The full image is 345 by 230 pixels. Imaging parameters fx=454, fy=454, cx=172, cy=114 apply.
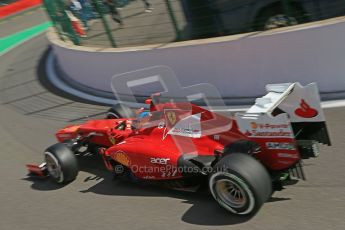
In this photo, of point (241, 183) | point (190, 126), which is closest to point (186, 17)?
point (190, 126)

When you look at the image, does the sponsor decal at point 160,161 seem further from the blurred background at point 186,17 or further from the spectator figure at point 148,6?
the spectator figure at point 148,6

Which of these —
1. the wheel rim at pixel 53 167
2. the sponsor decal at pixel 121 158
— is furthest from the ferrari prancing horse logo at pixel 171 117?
the wheel rim at pixel 53 167

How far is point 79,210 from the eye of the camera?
220 inches

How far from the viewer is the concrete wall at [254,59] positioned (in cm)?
709

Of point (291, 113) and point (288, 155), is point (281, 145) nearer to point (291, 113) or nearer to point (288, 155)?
point (288, 155)

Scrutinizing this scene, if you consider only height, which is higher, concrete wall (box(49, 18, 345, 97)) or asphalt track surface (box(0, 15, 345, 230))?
concrete wall (box(49, 18, 345, 97))

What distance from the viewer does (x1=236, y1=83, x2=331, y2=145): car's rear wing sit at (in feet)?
14.9

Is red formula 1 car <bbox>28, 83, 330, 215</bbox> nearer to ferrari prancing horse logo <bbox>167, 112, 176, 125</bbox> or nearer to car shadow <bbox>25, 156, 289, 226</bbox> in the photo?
ferrari prancing horse logo <bbox>167, 112, 176, 125</bbox>

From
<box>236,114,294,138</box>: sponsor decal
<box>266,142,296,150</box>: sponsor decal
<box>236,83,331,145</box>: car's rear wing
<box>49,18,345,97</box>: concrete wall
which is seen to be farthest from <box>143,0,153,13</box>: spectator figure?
<box>266,142,296,150</box>: sponsor decal

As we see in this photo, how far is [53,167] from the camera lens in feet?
21.1

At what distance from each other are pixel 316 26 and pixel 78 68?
18.8 ft

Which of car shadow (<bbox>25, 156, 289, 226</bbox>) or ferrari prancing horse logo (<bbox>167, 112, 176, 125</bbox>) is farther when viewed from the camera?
ferrari prancing horse logo (<bbox>167, 112, 176, 125</bbox>)

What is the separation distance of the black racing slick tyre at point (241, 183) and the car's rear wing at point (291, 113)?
0.38 meters

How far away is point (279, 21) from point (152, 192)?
393cm
